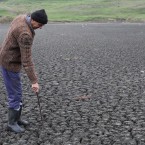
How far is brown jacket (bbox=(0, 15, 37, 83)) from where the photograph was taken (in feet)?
30.6

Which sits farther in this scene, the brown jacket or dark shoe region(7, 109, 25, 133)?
dark shoe region(7, 109, 25, 133)

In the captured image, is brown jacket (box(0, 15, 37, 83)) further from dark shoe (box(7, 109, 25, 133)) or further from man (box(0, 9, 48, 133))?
dark shoe (box(7, 109, 25, 133))

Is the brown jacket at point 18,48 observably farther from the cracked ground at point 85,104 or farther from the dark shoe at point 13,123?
the cracked ground at point 85,104

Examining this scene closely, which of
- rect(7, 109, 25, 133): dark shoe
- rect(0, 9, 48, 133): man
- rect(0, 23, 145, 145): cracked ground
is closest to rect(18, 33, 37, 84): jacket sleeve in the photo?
rect(0, 9, 48, 133): man

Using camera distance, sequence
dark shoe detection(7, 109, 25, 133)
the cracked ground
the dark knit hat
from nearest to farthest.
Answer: the dark knit hat, the cracked ground, dark shoe detection(7, 109, 25, 133)

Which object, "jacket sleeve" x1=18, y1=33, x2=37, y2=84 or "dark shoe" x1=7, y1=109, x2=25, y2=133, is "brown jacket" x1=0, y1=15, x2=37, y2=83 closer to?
"jacket sleeve" x1=18, y1=33, x2=37, y2=84

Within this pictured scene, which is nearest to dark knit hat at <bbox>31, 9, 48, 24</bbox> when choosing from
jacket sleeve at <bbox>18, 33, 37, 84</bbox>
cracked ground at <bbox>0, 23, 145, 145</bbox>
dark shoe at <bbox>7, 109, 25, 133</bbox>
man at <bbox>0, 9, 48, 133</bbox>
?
man at <bbox>0, 9, 48, 133</bbox>

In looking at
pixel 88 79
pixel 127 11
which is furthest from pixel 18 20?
pixel 127 11

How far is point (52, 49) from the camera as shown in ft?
97.1

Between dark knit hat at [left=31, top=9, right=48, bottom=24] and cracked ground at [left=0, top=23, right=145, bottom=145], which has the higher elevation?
dark knit hat at [left=31, top=9, right=48, bottom=24]

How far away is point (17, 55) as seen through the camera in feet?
32.1

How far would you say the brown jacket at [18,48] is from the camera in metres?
9.32

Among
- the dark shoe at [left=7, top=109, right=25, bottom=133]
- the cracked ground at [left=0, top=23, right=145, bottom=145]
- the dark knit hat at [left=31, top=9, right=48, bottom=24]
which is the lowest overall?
the cracked ground at [left=0, top=23, right=145, bottom=145]

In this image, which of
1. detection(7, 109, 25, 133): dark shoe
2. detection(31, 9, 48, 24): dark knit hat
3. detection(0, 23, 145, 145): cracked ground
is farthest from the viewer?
detection(7, 109, 25, 133): dark shoe
